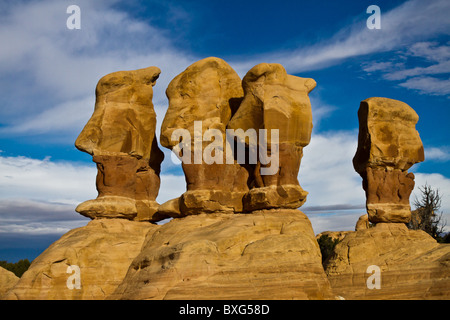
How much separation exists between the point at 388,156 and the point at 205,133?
547 centimetres

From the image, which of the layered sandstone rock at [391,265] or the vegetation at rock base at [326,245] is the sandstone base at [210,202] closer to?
the layered sandstone rock at [391,265]

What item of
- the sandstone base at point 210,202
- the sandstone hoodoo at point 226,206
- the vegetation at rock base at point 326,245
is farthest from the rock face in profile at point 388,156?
the vegetation at rock base at point 326,245

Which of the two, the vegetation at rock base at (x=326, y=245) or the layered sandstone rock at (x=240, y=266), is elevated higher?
the vegetation at rock base at (x=326, y=245)

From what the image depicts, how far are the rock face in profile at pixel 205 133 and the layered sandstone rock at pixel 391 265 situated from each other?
3.61 metres

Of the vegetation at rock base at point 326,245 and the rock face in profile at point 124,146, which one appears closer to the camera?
the rock face in profile at point 124,146

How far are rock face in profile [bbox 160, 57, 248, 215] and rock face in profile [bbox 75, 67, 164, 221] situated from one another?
53.9 inches

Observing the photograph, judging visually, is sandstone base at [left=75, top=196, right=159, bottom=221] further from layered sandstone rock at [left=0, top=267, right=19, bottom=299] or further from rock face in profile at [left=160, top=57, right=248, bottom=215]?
layered sandstone rock at [left=0, top=267, right=19, bottom=299]

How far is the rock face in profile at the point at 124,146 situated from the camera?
16.6 meters

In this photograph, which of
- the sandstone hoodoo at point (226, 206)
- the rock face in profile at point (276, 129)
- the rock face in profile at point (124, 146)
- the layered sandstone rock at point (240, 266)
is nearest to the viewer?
the layered sandstone rock at point (240, 266)

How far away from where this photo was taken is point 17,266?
28297 mm

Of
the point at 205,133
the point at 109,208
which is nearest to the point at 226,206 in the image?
the point at 205,133

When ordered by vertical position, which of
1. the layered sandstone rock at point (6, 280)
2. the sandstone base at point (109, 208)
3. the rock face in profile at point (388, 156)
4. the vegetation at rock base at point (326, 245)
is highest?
the rock face in profile at point (388, 156)

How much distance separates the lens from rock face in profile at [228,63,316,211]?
14.7 m

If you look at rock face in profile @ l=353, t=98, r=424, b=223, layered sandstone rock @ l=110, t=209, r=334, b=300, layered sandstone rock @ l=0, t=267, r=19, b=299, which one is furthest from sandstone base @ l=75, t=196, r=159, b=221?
rock face in profile @ l=353, t=98, r=424, b=223
